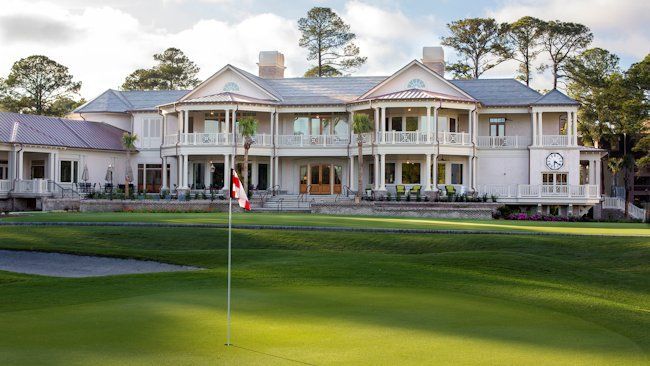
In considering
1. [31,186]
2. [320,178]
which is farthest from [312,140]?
[31,186]

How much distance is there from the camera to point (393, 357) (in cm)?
820

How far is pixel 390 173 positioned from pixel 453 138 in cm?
460

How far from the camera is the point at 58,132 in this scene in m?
47.3

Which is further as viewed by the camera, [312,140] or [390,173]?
[312,140]

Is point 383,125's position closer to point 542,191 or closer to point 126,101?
point 542,191

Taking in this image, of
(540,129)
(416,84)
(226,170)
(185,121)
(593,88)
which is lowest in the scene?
(226,170)

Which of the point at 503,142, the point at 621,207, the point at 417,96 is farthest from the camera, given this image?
the point at 621,207

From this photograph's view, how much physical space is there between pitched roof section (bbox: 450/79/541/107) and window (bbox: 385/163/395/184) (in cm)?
699

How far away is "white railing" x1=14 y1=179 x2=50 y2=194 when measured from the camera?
4241 cm

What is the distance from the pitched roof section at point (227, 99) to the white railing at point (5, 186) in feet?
36.6

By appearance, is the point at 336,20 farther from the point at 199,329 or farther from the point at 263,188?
the point at 199,329

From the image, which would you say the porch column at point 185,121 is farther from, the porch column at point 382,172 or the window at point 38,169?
the porch column at point 382,172

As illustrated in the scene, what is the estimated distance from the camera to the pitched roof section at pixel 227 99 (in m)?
45.4

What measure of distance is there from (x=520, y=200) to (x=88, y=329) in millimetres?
36813
